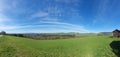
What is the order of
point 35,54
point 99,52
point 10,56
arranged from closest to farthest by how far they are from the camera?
point 10,56 → point 35,54 → point 99,52

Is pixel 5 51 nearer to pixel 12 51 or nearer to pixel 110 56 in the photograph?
pixel 12 51

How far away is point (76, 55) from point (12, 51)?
43.2 ft

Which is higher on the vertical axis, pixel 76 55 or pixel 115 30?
pixel 115 30

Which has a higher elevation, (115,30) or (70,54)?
(115,30)

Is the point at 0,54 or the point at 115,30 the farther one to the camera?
the point at 115,30

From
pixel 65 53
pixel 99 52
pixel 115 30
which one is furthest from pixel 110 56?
pixel 115 30

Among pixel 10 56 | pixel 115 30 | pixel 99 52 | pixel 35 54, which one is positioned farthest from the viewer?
pixel 115 30

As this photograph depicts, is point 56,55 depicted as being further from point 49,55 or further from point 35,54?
point 35,54

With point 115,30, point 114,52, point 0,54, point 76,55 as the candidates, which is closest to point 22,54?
point 0,54

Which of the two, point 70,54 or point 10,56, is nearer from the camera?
point 10,56

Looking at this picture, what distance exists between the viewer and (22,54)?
28.3 metres

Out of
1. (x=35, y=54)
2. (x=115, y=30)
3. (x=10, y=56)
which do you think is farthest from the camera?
(x=115, y=30)

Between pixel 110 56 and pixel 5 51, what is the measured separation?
2113 cm

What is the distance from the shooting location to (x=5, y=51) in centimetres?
2961
